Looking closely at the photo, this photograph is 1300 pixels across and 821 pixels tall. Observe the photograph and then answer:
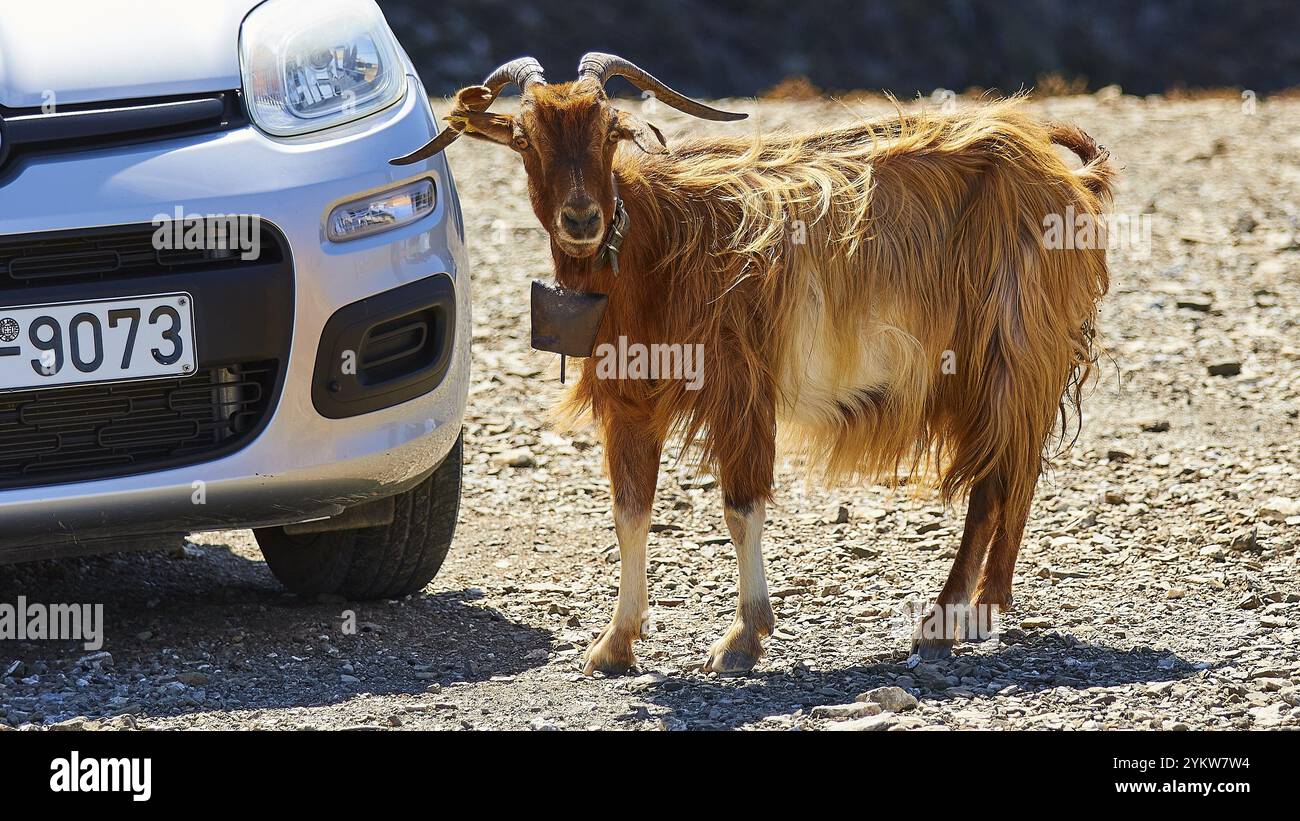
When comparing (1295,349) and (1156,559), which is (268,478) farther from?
(1295,349)

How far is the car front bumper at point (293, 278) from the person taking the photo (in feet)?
14.1

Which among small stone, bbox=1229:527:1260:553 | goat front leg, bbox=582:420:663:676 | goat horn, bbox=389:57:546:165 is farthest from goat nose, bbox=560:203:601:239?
small stone, bbox=1229:527:1260:553

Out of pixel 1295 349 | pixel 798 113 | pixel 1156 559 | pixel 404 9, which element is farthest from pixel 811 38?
pixel 1156 559

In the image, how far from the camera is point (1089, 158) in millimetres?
5672

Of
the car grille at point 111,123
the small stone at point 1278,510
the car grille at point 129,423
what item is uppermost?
the car grille at point 111,123

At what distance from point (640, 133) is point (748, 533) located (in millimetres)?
1247

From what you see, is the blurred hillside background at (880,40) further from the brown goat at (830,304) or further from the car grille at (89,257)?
the car grille at (89,257)

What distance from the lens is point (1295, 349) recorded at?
8.06m

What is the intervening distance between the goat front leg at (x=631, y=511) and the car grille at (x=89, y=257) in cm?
136

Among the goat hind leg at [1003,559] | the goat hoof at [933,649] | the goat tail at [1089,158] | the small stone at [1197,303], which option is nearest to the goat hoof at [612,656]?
the goat hoof at [933,649]

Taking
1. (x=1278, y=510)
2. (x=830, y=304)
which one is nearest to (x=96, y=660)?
(x=830, y=304)

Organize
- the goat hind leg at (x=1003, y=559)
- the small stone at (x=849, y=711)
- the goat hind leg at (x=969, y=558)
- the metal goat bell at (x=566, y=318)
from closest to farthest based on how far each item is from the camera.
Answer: the small stone at (x=849, y=711) < the metal goat bell at (x=566, y=318) < the goat hind leg at (x=969, y=558) < the goat hind leg at (x=1003, y=559)

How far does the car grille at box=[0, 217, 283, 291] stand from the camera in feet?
13.9

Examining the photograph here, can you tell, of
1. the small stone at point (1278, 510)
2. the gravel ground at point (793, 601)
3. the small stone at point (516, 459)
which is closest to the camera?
the gravel ground at point (793, 601)
